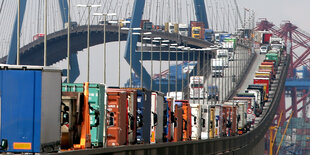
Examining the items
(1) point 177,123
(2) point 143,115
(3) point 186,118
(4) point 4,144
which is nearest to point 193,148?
(1) point 177,123

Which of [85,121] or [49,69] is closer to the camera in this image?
[49,69]

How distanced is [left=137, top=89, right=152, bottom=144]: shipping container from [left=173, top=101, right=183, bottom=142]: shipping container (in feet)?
23.4

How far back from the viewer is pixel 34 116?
23.1 meters

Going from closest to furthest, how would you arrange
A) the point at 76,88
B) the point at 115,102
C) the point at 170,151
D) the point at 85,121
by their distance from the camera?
the point at 85,121 < the point at 76,88 < the point at 115,102 < the point at 170,151

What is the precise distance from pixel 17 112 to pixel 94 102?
25.3ft

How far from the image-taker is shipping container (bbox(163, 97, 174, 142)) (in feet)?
144

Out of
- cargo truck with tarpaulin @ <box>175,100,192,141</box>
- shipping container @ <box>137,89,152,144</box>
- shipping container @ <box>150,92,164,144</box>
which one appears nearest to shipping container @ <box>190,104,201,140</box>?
cargo truck with tarpaulin @ <box>175,100,192,141</box>

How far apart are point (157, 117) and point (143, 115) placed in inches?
130

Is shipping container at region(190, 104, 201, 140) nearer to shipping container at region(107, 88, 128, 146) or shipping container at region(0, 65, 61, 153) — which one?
shipping container at region(107, 88, 128, 146)

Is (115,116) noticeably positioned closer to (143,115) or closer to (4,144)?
(143,115)

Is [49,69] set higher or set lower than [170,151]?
higher

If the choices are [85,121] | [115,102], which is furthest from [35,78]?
[115,102]

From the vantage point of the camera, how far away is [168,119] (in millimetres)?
44469

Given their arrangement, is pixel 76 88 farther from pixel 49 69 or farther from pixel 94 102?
pixel 49 69
